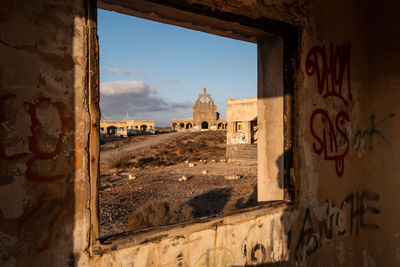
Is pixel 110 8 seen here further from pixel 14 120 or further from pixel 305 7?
pixel 305 7

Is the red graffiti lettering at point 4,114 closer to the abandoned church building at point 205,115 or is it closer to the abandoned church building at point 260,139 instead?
the abandoned church building at point 260,139

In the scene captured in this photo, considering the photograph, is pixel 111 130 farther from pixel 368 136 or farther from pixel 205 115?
pixel 368 136

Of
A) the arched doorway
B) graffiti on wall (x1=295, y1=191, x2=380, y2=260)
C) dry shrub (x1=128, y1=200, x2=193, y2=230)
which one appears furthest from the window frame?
the arched doorway

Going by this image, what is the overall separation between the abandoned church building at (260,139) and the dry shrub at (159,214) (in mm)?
2708

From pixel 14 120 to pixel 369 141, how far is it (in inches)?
119

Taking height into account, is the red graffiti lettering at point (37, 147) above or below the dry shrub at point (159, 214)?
above

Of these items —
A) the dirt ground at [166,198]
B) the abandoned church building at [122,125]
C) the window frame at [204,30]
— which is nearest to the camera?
the window frame at [204,30]

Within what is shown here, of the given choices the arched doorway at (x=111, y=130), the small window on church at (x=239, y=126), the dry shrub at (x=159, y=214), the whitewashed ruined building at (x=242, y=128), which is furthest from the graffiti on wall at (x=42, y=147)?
the arched doorway at (x=111, y=130)

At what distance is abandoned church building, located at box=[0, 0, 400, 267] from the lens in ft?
3.76

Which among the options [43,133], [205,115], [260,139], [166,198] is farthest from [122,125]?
[43,133]

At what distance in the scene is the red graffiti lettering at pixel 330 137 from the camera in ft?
7.61

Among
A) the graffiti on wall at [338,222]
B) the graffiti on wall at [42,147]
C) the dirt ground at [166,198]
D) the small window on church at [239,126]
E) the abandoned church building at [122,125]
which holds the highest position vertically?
the abandoned church building at [122,125]

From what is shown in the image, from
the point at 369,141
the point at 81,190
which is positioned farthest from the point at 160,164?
the point at 81,190

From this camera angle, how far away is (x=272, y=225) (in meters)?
2.03
